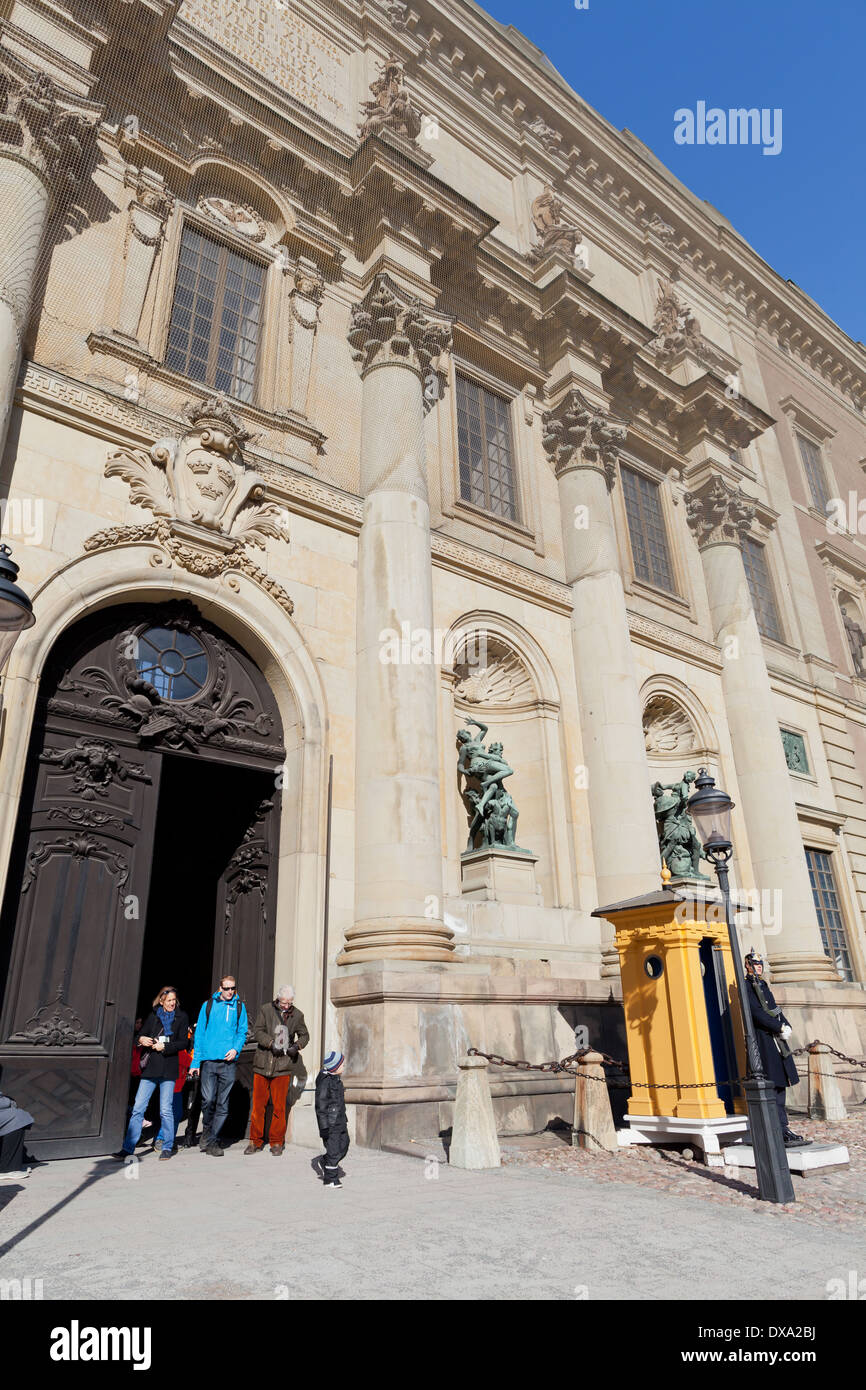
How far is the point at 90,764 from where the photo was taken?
33.9 feet

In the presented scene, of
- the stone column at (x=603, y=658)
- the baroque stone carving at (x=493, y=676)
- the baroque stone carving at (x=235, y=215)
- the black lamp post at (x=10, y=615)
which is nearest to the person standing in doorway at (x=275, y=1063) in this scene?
the black lamp post at (x=10, y=615)

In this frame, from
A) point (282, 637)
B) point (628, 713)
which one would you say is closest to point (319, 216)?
point (282, 637)

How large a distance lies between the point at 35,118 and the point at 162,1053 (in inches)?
450

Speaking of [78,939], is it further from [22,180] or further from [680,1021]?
[22,180]

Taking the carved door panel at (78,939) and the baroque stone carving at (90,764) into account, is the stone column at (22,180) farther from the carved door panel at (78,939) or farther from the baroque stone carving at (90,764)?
the carved door panel at (78,939)

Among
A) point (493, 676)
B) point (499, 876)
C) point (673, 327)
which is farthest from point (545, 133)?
point (499, 876)

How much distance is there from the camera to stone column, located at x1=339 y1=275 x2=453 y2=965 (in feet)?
37.8

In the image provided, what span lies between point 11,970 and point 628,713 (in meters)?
11.0

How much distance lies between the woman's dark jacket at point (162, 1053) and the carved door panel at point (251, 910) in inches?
91.5

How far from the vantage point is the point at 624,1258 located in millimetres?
4754

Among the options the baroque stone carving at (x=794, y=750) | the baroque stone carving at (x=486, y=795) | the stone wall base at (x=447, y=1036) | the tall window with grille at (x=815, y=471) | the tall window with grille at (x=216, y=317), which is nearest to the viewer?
the stone wall base at (x=447, y=1036)

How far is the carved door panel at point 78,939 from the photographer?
355 inches

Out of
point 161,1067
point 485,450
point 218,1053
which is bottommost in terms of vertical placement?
point 161,1067
